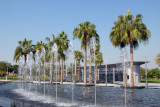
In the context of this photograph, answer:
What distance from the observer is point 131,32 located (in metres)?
28.8

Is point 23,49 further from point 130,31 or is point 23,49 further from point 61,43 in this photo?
point 130,31

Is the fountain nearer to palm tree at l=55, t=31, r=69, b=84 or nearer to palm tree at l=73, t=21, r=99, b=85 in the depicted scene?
palm tree at l=73, t=21, r=99, b=85

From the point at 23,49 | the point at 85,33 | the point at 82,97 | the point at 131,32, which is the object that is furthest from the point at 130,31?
the point at 23,49

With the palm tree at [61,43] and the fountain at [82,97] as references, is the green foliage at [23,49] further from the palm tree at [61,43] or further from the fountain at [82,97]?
the fountain at [82,97]

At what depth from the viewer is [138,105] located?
13188 millimetres

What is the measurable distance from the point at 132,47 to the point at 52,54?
2219 cm

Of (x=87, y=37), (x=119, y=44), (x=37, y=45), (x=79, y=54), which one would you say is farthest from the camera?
(x=79, y=54)

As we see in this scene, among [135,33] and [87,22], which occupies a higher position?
[87,22]

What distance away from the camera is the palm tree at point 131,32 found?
94.5 feet

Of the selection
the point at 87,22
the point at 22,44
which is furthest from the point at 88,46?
the point at 22,44

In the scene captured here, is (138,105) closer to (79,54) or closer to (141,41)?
(141,41)

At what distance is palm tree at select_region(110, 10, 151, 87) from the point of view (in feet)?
94.5

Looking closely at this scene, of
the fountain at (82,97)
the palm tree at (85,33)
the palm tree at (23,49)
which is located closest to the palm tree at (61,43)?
the palm tree at (85,33)

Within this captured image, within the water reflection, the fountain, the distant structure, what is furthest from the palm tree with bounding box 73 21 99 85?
the distant structure
